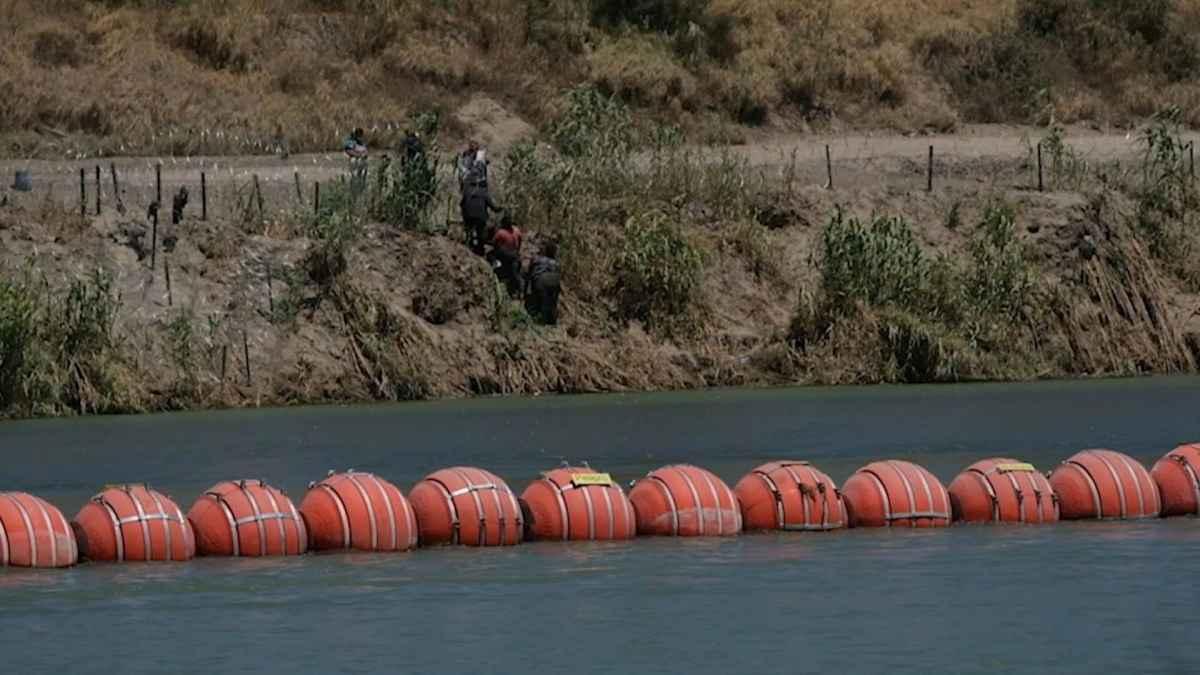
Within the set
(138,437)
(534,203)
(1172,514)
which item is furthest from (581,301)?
(1172,514)

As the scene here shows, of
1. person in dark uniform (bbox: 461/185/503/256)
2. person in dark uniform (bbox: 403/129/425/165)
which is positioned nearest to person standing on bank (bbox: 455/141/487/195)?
person in dark uniform (bbox: 461/185/503/256)

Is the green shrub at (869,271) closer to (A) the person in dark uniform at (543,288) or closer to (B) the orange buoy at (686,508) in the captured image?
(A) the person in dark uniform at (543,288)

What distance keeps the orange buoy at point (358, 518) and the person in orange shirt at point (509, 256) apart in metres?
21.8

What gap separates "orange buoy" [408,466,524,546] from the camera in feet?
101

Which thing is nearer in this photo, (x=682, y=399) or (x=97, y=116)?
(x=682, y=399)

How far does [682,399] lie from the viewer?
49.6m

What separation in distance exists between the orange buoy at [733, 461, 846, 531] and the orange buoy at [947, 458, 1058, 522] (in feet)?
5.14

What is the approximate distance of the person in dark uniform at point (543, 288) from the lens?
51.7 metres

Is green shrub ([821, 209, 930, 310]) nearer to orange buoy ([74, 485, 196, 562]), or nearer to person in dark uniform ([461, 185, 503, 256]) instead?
person in dark uniform ([461, 185, 503, 256])

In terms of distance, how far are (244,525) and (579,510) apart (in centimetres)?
374

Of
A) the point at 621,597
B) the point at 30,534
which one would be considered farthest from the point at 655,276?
the point at 621,597

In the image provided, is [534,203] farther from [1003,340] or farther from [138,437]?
[138,437]

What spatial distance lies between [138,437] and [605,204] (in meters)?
14.3

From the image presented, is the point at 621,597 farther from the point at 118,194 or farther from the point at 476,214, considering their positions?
the point at 118,194
